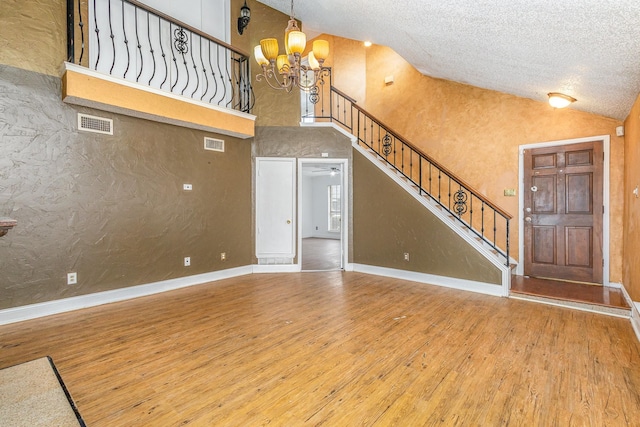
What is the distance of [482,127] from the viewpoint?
5488 millimetres

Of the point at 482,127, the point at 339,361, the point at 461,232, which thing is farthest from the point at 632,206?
the point at 339,361

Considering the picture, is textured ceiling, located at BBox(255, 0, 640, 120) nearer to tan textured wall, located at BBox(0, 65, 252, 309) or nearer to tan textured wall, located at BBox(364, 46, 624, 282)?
tan textured wall, located at BBox(364, 46, 624, 282)

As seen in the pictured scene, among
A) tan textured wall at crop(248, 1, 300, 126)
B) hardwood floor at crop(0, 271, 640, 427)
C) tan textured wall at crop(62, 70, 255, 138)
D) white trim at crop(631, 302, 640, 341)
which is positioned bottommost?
hardwood floor at crop(0, 271, 640, 427)

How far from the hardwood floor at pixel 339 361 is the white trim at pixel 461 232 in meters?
0.33

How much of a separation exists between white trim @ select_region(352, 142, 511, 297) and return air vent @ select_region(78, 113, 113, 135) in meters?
4.14

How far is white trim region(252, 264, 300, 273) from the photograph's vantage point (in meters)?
5.82

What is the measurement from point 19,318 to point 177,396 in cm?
275

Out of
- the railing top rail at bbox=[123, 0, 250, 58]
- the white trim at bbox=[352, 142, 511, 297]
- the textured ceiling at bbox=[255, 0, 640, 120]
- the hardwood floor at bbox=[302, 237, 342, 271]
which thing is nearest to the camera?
the textured ceiling at bbox=[255, 0, 640, 120]

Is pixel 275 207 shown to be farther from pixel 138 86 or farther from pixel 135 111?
pixel 138 86

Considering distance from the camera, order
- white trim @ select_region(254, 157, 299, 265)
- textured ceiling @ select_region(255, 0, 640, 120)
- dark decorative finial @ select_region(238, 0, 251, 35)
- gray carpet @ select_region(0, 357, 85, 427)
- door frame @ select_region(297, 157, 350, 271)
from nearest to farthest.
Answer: gray carpet @ select_region(0, 357, 85, 427)
textured ceiling @ select_region(255, 0, 640, 120)
dark decorative finial @ select_region(238, 0, 251, 35)
white trim @ select_region(254, 157, 299, 265)
door frame @ select_region(297, 157, 350, 271)

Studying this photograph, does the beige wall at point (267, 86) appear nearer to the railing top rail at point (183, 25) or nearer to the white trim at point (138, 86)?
the railing top rail at point (183, 25)

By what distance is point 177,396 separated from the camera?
203 cm

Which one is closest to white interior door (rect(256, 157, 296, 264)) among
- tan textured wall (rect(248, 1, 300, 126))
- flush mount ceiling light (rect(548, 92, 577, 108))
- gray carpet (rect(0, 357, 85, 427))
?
tan textured wall (rect(248, 1, 300, 126))

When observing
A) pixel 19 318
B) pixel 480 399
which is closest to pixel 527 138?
pixel 480 399
